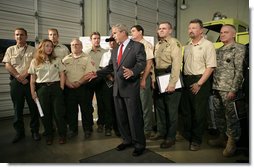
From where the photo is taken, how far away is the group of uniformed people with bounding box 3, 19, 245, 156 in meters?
1.66

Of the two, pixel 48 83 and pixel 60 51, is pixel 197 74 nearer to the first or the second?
pixel 48 83

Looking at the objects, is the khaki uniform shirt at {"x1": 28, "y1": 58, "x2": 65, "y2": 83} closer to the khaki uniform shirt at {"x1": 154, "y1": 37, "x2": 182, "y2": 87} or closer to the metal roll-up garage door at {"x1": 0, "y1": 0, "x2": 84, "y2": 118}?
the metal roll-up garage door at {"x1": 0, "y1": 0, "x2": 84, "y2": 118}

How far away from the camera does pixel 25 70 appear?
2.00 m

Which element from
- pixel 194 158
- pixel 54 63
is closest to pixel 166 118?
pixel 194 158

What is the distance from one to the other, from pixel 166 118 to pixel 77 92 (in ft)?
3.31

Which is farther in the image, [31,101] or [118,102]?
→ [31,101]

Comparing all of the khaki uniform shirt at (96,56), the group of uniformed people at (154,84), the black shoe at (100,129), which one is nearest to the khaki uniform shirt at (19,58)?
the group of uniformed people at (154,84)

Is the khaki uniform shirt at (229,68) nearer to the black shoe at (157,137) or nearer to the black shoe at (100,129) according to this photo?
the black shoe at (157,137)

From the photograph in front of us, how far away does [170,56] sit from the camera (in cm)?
181

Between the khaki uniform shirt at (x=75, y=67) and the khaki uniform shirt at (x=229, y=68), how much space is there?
131 cm

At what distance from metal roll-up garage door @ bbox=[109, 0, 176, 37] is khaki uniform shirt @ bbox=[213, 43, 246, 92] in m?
0.98

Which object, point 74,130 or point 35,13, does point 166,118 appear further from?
point 35,13

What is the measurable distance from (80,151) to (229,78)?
149cm

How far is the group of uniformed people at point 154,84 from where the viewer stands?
166cm
